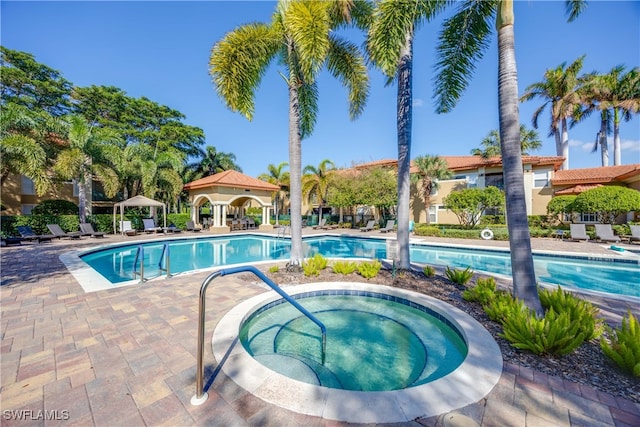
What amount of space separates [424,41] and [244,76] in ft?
18.8

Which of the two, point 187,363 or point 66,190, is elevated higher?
point 66,190

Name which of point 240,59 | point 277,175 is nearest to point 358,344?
point 240,59

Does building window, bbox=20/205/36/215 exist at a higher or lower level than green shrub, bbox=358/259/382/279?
higher

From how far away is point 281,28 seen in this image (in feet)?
25.9

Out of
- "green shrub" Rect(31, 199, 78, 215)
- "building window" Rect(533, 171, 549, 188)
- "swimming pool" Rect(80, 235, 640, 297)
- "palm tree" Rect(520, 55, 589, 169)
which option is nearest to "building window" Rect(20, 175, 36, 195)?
"green shrub" Rect(31, 199, 78, 215)

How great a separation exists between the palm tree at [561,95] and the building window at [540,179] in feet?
13.1

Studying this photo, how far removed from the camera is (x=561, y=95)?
25.8 metres

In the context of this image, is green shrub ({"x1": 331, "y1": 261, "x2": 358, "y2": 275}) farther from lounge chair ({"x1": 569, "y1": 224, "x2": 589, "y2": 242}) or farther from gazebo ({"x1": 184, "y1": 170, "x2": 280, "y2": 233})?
lounge chair ({"x1": 569, "y1": 224, "x2": 589, "y2": 242})

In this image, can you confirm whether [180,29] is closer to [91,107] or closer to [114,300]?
[114,300]

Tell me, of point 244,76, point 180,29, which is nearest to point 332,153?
point 180,29

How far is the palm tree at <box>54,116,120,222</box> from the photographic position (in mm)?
15758

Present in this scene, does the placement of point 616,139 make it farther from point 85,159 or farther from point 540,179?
point 85,159

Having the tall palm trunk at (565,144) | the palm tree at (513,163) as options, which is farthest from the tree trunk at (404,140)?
the tall palm trunk at (565,144)

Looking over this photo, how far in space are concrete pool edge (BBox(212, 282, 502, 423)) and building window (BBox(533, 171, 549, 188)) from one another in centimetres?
2546
